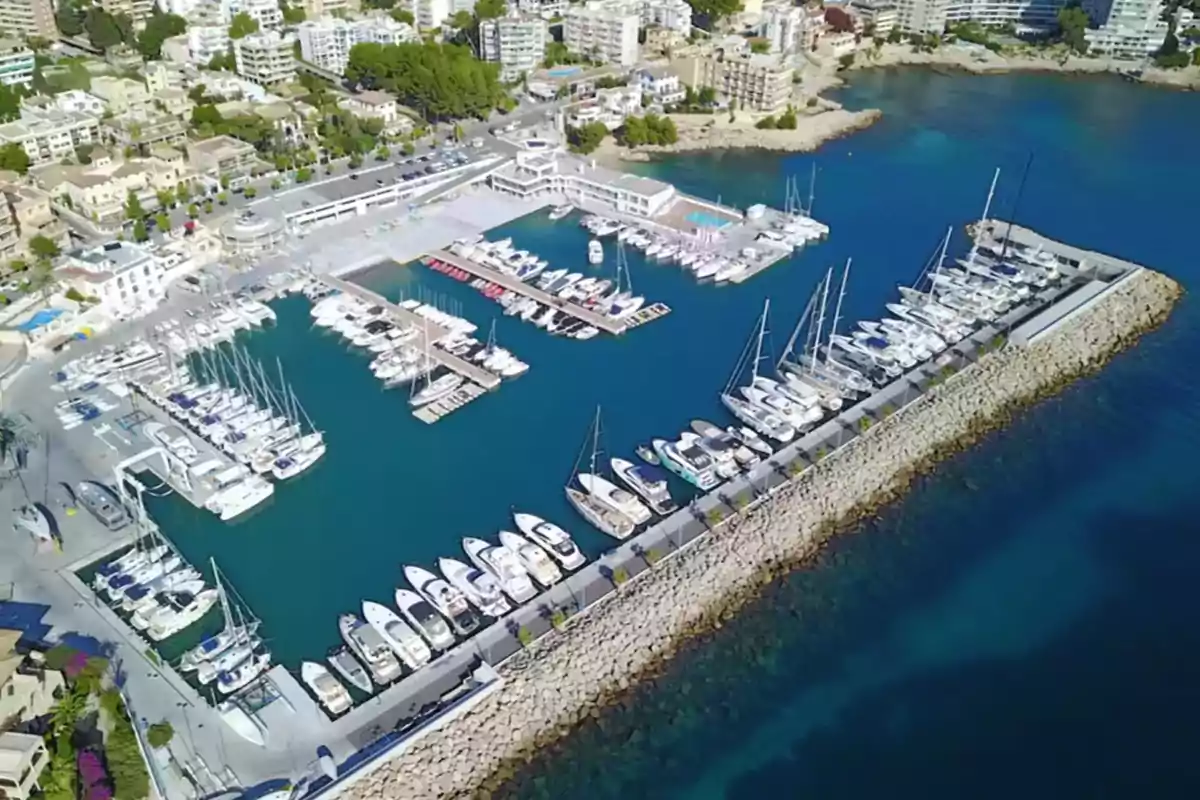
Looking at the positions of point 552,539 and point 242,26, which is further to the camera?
point 242,26

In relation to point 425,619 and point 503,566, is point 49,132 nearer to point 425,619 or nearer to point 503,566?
point 503,566

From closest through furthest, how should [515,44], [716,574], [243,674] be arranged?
[243,674]
[716,574]
[515,44]

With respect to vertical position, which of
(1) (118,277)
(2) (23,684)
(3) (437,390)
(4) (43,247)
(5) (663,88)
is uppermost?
(5) (663,88)

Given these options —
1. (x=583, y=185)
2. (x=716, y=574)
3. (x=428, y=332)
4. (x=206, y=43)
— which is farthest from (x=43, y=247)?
(x=716, y=574)

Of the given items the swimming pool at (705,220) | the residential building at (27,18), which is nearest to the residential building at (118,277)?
the swimming pool at (705,220)

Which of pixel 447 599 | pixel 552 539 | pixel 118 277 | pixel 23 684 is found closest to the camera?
pixel 23 684

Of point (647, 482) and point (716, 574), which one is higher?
point (647, 482)
